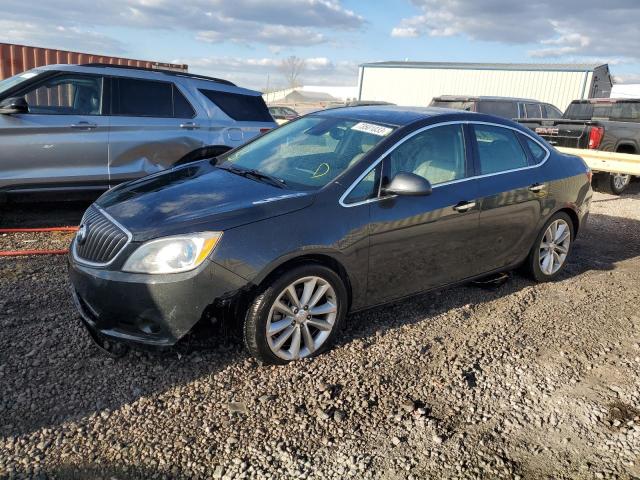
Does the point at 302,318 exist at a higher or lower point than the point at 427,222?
lower

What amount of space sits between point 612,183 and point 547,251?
6.53 meters

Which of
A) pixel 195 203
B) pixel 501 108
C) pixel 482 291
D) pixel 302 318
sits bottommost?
pixel 482 291

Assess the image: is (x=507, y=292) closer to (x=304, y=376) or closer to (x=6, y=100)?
(x=304, y=376)

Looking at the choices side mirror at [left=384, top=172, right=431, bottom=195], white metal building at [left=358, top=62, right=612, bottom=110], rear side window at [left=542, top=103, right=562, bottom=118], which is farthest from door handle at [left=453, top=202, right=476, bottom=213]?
white metal building at [left=358, top=62, right=612, bottom=110]

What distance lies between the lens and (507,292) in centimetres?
485

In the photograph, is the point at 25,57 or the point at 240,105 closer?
the point at 240,105

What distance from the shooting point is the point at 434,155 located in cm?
406

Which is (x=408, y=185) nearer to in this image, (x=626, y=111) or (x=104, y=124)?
(x=104, y=124)

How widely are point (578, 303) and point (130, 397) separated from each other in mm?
3778

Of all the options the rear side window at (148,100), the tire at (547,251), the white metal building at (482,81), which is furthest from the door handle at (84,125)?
the white metal building at (482,81)

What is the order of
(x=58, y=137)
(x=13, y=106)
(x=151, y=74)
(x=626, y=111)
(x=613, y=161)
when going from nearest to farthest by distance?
(x=13, y=106), (x=58, y=137), (x=151, y=74), (x=613, y=161), (x=626, y=111)

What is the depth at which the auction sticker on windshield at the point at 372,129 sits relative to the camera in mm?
3887

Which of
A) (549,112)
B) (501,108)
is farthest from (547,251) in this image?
(549,112)

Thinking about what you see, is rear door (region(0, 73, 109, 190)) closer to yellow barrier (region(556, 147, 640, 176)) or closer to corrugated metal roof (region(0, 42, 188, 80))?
yellow barrier (region(556, 147, 640, 176))
